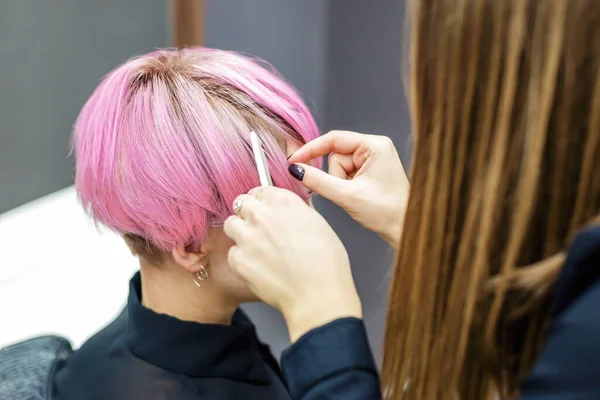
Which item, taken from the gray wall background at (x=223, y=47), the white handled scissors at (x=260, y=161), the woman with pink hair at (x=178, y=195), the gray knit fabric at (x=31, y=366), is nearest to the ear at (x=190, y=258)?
the woman with pink hair at (x=178, y=195)

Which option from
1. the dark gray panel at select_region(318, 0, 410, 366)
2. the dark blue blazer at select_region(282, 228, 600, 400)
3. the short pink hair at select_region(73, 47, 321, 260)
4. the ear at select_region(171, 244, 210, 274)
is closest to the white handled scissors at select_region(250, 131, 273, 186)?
the short pink hair at select_region(73, 47, 321, 260)

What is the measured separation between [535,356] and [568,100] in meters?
0.23

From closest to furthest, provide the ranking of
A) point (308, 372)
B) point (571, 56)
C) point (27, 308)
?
point (571, 56), point (308, 372), point (27, 308)

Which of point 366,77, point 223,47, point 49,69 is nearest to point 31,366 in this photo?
point 49,69

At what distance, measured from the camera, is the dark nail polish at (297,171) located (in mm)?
724

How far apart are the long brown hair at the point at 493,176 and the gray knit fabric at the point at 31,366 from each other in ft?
1.71

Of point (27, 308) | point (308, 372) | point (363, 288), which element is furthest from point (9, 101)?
point (363, 288)

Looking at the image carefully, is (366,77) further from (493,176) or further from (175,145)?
(493,176)

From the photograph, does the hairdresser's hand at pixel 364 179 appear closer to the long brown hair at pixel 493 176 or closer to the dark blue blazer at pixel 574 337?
the long brown hair at pixel 493 176

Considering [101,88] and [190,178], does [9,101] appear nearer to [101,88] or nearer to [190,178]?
[101,88]

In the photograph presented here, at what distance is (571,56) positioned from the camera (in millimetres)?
429

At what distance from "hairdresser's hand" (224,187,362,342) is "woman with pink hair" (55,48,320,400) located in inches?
5.6

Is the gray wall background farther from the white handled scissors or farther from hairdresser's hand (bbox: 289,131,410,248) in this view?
the white handled scissors

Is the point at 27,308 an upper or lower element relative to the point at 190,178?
lower
